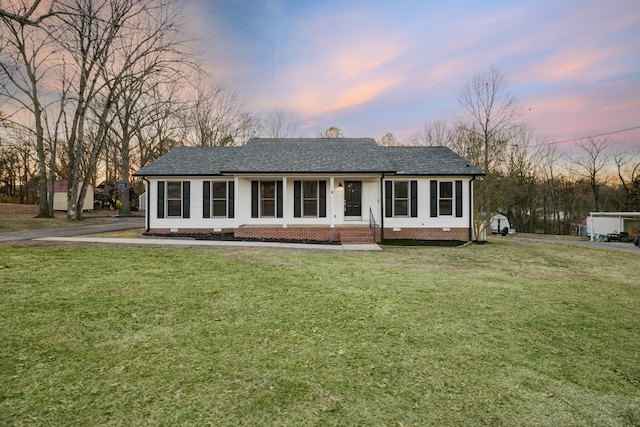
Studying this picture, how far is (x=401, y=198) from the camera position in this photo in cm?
1559

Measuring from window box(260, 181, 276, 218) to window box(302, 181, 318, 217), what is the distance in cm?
142

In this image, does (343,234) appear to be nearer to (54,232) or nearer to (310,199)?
(310,199)

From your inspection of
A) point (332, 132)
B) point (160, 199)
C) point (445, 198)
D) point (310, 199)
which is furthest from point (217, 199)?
point (332, 132)

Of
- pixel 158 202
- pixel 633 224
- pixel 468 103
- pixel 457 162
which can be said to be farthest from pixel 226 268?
pixel 633 224

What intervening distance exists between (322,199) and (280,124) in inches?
879

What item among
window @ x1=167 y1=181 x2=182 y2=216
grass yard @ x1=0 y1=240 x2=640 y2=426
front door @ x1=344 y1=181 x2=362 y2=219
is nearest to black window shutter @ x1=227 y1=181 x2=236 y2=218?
window @ x1=167 y1=181 x2=182 y2=216

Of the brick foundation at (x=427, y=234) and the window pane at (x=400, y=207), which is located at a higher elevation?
the window pane at (x=400, y=207)

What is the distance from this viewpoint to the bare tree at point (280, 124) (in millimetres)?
35438

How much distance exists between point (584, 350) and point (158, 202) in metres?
16.4

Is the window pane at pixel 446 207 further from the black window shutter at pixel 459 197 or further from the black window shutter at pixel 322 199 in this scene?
the black window shutter at pixel 322 199

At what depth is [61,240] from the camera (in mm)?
11227

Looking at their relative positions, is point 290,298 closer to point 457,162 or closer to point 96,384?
point 96,384

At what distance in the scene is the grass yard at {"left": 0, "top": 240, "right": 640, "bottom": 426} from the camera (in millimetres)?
2445

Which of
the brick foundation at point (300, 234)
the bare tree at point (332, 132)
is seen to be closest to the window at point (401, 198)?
the brick foundation at point (300, 234)
